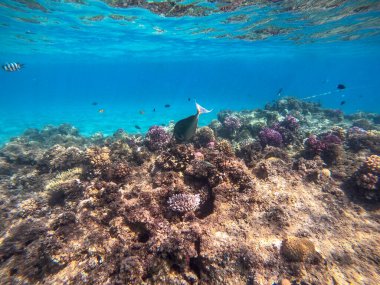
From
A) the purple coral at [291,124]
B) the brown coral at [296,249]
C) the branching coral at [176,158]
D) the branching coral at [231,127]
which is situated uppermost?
the branching coral at [231,127]

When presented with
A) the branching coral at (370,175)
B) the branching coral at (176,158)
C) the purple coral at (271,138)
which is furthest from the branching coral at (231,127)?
the branching coral at (176,158)

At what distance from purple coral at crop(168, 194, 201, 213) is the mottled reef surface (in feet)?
0.07

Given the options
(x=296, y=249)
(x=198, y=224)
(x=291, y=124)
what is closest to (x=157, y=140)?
(x=198, y=224)

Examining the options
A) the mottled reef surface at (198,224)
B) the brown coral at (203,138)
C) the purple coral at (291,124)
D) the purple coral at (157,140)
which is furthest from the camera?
the purple coral at (291,124)

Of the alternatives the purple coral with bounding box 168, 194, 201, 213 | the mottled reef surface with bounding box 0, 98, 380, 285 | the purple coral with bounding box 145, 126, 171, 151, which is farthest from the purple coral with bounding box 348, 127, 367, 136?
the purple coral with bounding box 168, 194, 201, 213

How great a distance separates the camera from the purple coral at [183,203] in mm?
4332

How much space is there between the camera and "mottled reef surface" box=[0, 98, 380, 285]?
141 inches

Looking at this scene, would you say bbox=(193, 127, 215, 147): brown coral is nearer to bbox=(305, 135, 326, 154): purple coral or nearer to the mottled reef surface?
the mottled reef surface

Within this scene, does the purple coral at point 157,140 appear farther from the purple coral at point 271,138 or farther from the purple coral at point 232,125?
Result: the purple coral at point 232,125

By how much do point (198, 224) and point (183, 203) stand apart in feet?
Result: 1.63

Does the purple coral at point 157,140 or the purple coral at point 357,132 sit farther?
the purple coral at point 357,132

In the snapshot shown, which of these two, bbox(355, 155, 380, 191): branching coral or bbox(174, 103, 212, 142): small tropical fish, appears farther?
bbox(355, 155, 380, 191): branching coral

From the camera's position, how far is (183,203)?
4363 millimetres

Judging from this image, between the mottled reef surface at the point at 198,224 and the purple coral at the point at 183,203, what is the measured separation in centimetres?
2
